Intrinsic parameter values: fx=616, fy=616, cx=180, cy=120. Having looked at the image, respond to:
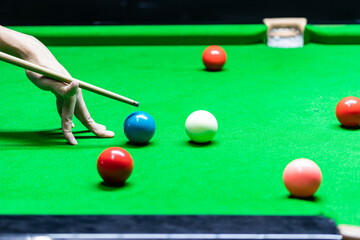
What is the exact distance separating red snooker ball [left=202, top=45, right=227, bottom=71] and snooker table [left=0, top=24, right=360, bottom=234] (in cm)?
9

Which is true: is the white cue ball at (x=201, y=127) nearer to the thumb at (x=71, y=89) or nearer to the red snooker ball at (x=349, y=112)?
the thumb at (x=71, y=89)

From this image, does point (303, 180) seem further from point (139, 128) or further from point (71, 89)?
point (71, 89)

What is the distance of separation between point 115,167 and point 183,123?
1.12 metres

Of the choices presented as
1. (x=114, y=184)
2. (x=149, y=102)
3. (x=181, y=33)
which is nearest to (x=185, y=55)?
(x=181, y=33)

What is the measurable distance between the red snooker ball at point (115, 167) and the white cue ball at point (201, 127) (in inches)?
24.9

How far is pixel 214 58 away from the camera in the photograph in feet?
16.1

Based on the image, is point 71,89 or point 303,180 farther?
point 71,89

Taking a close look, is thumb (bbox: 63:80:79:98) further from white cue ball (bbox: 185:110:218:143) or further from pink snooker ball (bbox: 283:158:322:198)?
pink snooker ball (bbox: 283:158:322:198)

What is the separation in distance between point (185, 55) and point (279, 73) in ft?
3.34

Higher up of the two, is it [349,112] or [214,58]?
[214,58]
